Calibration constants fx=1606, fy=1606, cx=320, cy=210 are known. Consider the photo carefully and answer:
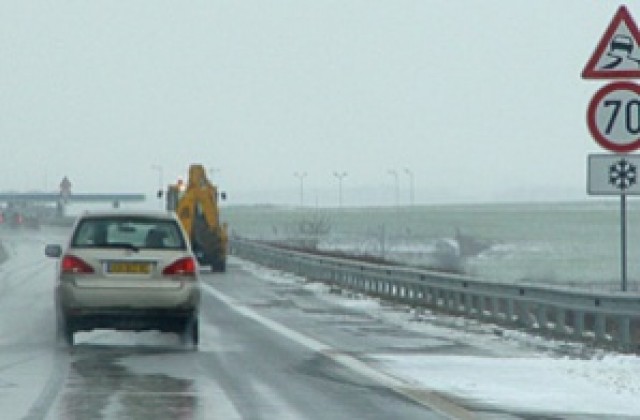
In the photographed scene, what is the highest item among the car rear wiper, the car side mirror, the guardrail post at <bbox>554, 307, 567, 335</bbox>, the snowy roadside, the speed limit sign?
the speed limit sign

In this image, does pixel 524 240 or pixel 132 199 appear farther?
pixel 132 199

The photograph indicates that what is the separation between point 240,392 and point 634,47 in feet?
17.8

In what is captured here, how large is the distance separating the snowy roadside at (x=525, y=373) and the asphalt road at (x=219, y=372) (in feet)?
1.56

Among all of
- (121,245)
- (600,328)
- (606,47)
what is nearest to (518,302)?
(600,328)

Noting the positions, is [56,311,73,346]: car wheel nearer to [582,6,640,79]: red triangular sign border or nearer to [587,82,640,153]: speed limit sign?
[587,82,640,153]: speed limit sign

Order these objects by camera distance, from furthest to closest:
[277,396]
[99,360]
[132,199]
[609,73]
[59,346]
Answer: [132,199]
[59,346]
[99,360]
[609,73]
[277,396]

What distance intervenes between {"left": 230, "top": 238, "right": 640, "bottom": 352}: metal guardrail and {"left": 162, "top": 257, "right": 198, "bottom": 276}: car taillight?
519cm

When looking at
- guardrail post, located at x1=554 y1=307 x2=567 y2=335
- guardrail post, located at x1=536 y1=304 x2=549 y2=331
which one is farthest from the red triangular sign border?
guardrail post, located at x1=536 y1=304 x2=549 y2=331

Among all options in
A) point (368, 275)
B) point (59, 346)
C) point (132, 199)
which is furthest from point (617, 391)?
point (132, 199)

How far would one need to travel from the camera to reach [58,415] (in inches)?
517

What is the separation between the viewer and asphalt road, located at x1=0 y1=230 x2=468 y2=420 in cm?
1372

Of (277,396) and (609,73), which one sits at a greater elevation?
(609,73)

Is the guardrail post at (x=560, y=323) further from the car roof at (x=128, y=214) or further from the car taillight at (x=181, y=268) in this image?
the car roof at (x=128, y=214)

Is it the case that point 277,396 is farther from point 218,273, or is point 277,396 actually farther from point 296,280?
point 218,273
